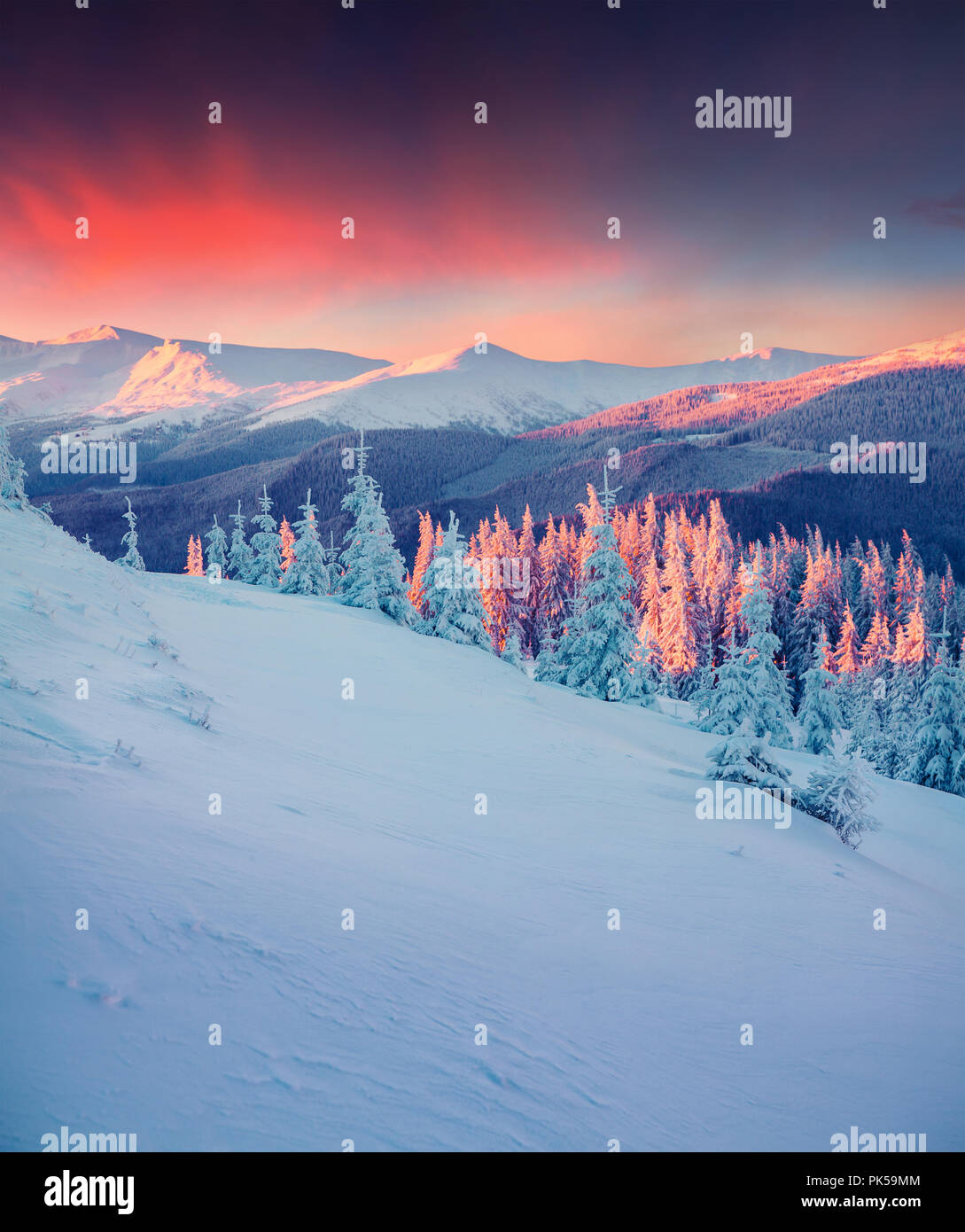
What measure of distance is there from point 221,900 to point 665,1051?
2.62 metres

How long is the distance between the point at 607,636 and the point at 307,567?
1670 centimetres

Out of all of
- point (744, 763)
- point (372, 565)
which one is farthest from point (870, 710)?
point (744, 763)

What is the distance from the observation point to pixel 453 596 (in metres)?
27.2

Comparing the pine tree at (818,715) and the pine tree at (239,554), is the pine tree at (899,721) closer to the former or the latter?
the pine tree at (818,715)

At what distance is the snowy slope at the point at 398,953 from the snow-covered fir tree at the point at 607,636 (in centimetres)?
1707

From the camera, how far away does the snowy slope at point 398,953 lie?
2.68 meters

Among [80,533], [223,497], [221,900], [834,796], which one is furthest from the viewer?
[223,497]

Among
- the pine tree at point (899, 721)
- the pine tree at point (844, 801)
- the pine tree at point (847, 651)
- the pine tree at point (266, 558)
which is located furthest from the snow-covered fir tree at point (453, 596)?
the pine tree at point (847, 651)

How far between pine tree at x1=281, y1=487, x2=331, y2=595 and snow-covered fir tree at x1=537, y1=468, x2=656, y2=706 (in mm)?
14548

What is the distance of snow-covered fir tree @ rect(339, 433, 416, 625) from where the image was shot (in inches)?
1064

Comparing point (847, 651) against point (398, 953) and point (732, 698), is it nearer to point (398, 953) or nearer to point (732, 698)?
point (732, 698)
